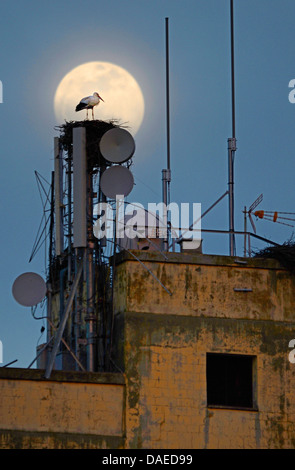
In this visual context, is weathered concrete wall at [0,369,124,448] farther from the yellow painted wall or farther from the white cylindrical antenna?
the white cylindrical antenna

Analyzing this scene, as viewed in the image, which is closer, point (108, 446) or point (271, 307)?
point (108, 446)

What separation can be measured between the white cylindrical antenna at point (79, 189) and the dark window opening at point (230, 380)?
454 centimetres

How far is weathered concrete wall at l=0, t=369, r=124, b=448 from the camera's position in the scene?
30578mm

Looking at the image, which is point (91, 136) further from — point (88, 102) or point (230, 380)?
point (230, 380)

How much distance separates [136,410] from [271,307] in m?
4.67

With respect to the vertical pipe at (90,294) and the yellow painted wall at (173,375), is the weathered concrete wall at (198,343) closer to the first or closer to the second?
the yellow painted wall at (173,375)

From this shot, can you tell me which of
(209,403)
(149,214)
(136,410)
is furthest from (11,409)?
(149,214)

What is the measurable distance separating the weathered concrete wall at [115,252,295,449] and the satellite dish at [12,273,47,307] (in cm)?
202

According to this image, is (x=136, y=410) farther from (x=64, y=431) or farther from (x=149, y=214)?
(x=149, y=214)

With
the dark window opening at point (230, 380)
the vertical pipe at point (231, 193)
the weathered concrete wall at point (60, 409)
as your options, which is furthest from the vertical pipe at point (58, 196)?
the dark window opening at point (230, 380)

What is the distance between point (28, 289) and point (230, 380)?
5.74 meters

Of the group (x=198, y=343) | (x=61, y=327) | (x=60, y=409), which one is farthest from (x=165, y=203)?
(x=60, y=409)

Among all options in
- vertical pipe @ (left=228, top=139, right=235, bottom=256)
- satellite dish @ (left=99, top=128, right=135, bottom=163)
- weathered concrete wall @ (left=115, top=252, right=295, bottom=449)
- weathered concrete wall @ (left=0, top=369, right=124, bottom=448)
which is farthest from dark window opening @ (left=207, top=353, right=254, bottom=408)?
satellite dish @ (left=99, top=128, right=135, bottom=163)
